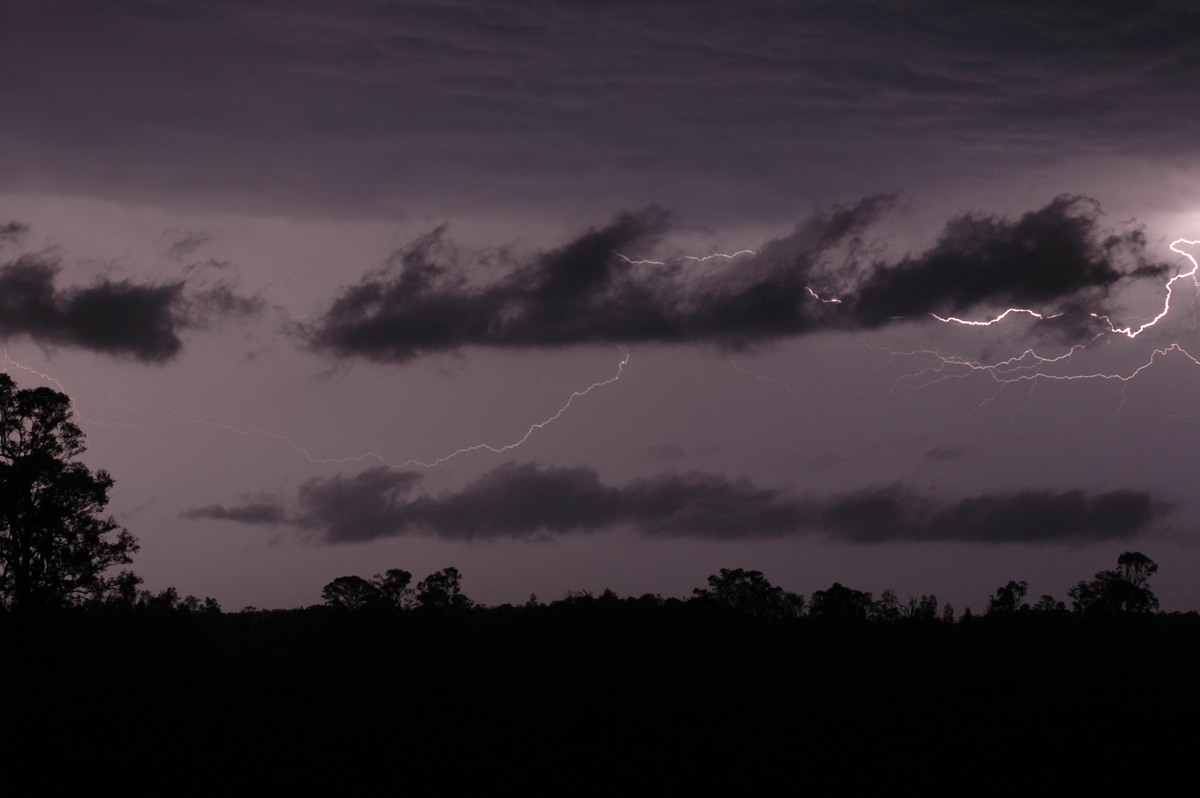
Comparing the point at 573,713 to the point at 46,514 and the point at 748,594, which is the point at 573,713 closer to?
the point at 46,514

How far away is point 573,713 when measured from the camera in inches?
1800

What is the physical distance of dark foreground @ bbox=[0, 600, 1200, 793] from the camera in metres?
38.1

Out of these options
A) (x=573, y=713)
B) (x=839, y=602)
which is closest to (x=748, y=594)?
(x=839, y=602)

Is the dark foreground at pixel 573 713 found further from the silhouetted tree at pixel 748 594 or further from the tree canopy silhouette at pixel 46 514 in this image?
the silhouetted tree at pixel 748 594

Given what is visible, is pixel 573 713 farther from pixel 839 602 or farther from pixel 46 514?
pixel 839 602

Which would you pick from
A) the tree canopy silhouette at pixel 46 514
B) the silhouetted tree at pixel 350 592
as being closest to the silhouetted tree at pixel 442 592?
the silhouetted tree at pixel 350 592

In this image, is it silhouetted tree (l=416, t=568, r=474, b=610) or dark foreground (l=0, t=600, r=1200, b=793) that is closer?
dark foreground (l=0, t=600, r=1200, b=793)

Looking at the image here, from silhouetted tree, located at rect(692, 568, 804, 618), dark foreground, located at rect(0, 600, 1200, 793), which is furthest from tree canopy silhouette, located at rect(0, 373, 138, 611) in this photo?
silhouetted tree, located at rect(692, 568, 804, 618)

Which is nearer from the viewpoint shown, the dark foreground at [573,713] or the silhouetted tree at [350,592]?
the dark foreground at [573,713]

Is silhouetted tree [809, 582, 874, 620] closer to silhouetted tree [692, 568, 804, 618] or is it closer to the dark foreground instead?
silhouetted tree [692, 568, 804, 618]

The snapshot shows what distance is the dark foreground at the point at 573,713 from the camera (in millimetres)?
38125

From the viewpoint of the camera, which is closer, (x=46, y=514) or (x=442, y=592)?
(x=46, y=514)

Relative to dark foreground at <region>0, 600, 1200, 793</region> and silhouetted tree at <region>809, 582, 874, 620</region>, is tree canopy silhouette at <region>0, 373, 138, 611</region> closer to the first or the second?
dark foreground at <region>0, 600, 1200, 793</region>

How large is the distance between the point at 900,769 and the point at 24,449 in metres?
33.3
